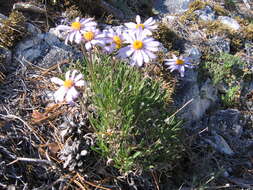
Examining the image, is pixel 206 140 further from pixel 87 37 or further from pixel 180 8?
pixel 180 8

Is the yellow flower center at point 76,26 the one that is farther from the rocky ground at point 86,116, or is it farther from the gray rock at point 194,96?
the gray rock at point 194,96

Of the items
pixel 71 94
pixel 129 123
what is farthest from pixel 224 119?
pixel 71 94

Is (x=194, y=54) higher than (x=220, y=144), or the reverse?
(x=194, y=54)

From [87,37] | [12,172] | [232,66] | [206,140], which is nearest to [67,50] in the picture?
[87,37]

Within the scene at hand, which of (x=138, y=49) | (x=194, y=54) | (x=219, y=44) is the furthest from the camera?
(x=219, y=44)

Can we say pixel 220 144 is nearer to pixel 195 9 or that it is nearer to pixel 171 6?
pixel 195 9

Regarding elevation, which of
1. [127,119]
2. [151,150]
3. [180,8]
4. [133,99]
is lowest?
[151,150]
